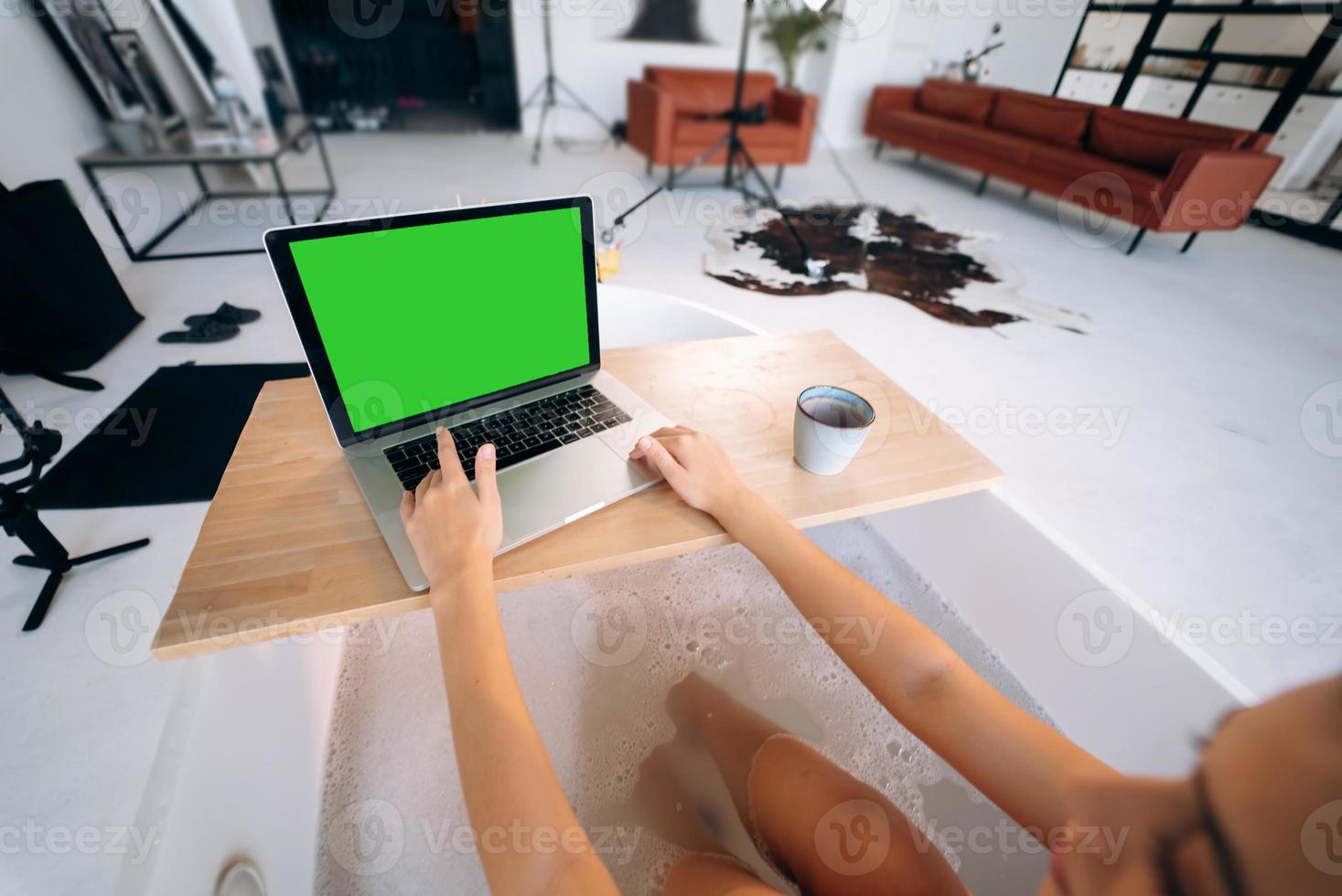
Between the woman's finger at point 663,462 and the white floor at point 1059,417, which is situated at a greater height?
the woman's finger at point 663,462

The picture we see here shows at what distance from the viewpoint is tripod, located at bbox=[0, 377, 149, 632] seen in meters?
1.18

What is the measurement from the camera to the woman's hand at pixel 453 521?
2.02 ft

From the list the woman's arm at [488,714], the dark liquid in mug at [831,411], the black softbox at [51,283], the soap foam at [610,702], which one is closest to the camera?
the woman's arm at [488,714]

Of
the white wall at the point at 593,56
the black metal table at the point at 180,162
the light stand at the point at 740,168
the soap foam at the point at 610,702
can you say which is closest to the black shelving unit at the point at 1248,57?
the light stand at the point at 740,168

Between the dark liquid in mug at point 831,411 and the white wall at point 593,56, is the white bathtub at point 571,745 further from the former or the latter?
the white wall at point 593,56

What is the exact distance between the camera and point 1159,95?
3.46m

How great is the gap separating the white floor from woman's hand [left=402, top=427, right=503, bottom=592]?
0.26m

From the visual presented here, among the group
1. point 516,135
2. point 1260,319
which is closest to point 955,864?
point 1260,319

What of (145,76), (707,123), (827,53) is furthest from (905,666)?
(827,53)

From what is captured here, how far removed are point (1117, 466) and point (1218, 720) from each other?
2.13 meters

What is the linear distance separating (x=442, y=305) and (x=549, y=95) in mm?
5964

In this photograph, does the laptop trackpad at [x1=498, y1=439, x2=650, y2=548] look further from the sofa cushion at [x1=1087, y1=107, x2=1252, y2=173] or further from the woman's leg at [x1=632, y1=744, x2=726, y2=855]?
the sofa cushion at [x1=1087, y1=107, x2=1252, y2=173]

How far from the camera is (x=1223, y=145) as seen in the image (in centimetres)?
336

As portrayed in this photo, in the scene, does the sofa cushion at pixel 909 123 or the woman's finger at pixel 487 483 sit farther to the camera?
the sofa cushion at pixel 909 123
